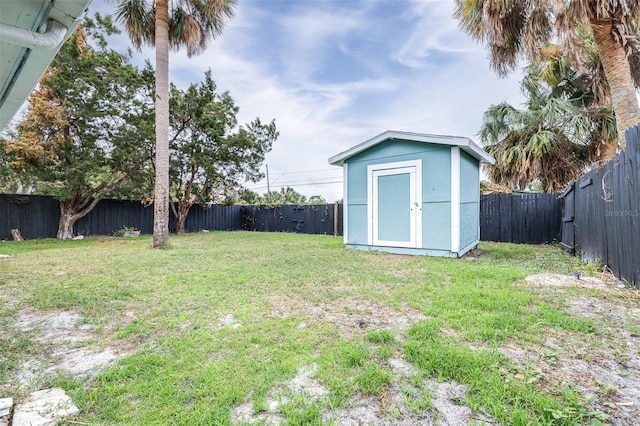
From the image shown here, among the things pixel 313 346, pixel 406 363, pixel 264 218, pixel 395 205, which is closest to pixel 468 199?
pixel 395 205

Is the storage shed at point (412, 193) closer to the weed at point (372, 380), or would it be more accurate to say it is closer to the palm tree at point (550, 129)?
the palm tree at point (550, 129)

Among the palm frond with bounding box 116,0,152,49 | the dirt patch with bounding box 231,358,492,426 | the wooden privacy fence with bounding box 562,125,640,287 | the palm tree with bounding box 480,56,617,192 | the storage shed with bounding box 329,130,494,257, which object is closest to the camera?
the dirt patch with bounding box 231,358,492,426

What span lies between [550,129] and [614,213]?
5507 millimetres

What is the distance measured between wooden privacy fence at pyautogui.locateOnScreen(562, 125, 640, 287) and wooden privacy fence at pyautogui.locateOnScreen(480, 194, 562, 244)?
2654 millimetres

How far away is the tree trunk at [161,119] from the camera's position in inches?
280

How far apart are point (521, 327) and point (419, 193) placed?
3969 millimetres

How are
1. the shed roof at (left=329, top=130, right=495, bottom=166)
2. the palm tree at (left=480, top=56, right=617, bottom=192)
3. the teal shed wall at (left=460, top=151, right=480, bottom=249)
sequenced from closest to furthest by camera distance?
the shed roof at (left=329, top=130, right=495, bottom=166) → the teal shed wall at (left=460, top=151, right=480, bottom=249) → the palm tree at (left=480, top=56, right=617, bottom=192)

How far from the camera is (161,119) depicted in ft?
23.6

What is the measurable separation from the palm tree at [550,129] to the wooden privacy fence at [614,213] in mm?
3207

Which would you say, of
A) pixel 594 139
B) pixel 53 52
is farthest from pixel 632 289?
pixel 594 139

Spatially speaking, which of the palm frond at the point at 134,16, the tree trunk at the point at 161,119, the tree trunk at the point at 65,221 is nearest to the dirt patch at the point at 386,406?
the tree trunk at the point at 161,119

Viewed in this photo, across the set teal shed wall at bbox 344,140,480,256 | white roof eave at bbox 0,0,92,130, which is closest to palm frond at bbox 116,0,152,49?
teal shed wall at bbox 344,140,480,256

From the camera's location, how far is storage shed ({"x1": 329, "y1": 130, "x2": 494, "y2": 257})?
18.3 feet

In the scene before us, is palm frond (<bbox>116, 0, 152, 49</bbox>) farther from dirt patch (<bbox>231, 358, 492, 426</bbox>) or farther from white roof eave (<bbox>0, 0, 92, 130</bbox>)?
dirt patch (<bbox>231, 358, 492, 426</bbox>)
